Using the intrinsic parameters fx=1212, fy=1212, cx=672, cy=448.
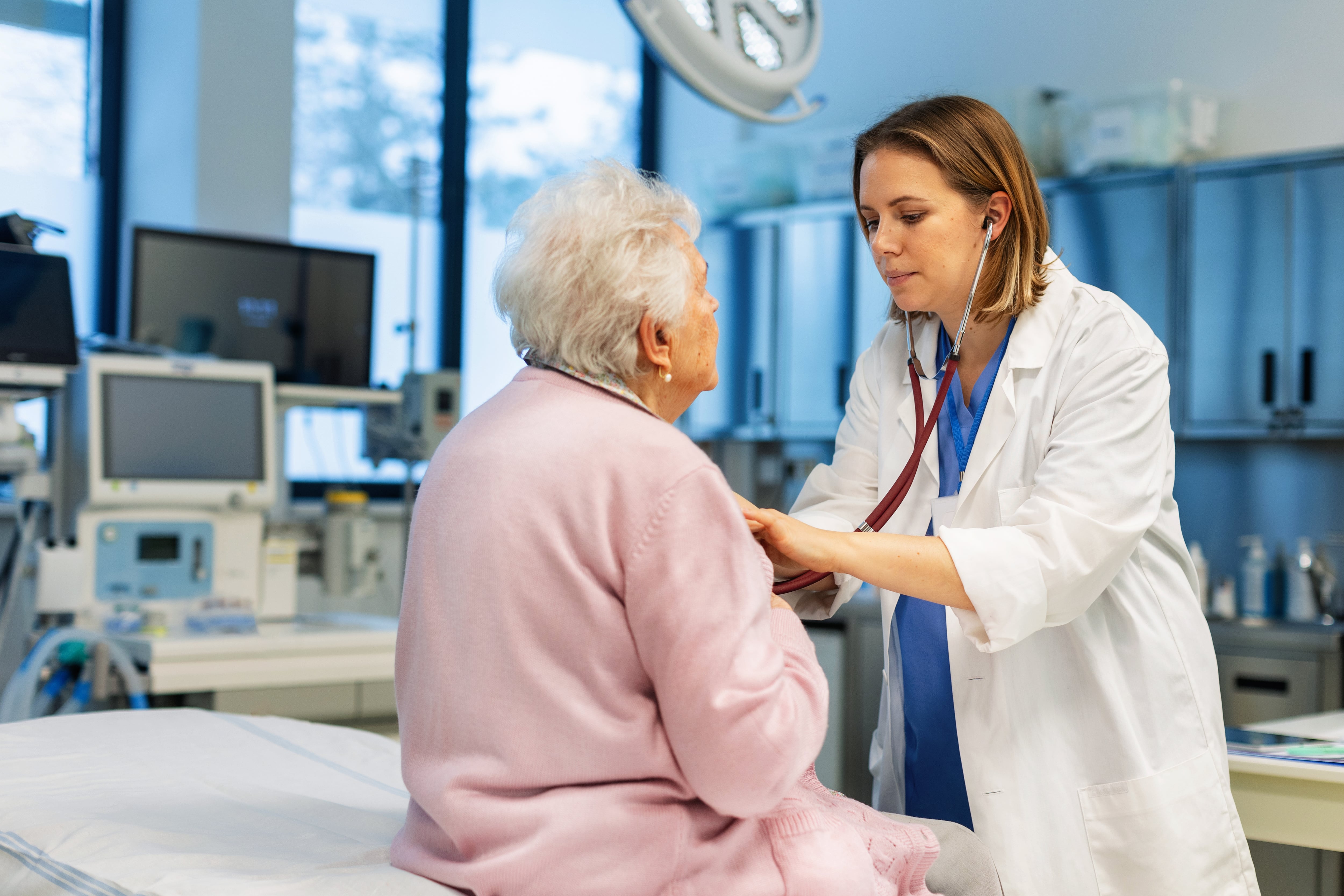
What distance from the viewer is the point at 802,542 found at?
1.31 m

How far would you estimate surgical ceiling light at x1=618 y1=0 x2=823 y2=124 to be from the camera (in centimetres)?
196

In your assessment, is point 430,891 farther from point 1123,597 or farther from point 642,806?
point 1123,597

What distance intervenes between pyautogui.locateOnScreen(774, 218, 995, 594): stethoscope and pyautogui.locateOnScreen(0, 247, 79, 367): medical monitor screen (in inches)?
73.3

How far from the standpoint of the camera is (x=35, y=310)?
2.61 metres

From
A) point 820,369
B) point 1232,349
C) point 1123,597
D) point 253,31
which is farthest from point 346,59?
point 1123,597

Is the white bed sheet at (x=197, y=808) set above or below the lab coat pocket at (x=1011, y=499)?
below

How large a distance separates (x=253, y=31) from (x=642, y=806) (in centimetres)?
358

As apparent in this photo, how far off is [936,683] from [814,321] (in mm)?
3405

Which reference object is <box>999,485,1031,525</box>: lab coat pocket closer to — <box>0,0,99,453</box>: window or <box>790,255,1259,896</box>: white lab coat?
<box>790,255,1259,896</box>: white lab coat

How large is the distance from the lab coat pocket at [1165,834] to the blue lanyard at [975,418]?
1.35 ft

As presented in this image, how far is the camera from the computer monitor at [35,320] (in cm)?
255

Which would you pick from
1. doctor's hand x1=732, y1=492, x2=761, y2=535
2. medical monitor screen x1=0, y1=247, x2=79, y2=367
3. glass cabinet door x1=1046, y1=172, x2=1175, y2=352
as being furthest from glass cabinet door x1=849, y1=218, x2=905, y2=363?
doctor's hand x1=732, y1=492, x2=761, y2=535

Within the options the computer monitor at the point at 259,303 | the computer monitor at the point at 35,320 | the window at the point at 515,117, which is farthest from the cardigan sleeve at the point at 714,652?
the window at the point at 515,117

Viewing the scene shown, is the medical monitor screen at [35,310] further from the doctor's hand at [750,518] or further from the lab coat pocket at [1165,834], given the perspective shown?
the lab coat pocket at [1165,834]
